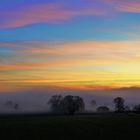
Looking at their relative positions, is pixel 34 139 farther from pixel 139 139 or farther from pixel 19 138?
pixel 139 139

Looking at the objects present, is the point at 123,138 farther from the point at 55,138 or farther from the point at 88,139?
the point at 55,138

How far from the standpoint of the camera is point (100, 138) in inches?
1724

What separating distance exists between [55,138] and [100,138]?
16.7ft

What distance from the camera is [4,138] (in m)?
44.8

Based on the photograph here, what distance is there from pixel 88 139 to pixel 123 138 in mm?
4014

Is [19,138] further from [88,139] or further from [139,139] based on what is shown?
[139,139]

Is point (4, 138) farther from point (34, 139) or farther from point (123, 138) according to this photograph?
point (123, 138)

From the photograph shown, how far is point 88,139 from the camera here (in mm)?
42625

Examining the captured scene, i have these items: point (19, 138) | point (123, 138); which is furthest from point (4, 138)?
point (123, 138)

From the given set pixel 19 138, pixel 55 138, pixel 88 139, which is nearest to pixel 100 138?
pixel 88 139

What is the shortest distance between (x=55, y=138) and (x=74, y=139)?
2703 millimetres

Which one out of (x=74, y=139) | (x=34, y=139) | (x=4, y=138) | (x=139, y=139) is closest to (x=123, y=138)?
(x=139, y=139)

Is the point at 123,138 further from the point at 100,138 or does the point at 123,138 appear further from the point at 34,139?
the point at 34,139

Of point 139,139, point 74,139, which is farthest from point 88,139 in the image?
point 139,139
